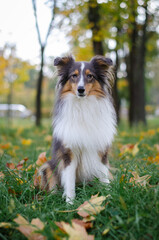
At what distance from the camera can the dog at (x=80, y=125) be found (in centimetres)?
289

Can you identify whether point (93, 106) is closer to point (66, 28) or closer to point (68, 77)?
point (68, 77)

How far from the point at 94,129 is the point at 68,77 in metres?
0.85

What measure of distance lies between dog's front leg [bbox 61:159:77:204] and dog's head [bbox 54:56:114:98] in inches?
36.8

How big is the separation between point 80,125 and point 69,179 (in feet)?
2.28

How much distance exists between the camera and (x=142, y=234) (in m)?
1.77

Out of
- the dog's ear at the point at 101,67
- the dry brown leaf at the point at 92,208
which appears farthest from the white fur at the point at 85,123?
the dry brown leaf at the point at 92,208

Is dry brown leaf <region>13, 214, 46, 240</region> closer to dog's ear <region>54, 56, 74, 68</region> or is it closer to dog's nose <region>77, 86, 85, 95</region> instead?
dog's nose <region>77, 86, 85, 95</region>

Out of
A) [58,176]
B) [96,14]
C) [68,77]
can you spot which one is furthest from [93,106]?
[96,14]

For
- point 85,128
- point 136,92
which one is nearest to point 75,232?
point 85,128

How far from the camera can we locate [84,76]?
314cm

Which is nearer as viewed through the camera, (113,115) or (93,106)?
(93,106)

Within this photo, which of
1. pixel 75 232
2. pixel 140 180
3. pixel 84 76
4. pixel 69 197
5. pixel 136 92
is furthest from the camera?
pixel 136 92

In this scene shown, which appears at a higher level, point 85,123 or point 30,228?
point 85,123

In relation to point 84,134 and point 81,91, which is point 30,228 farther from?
point 81,91
